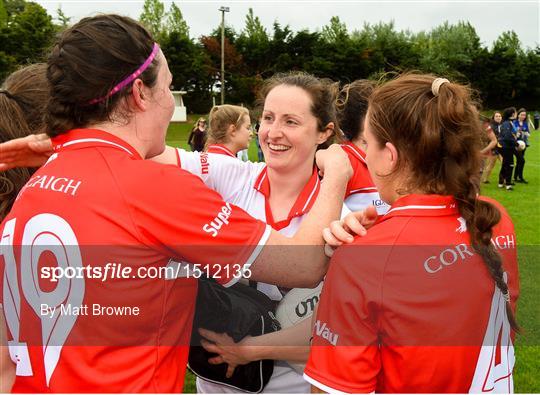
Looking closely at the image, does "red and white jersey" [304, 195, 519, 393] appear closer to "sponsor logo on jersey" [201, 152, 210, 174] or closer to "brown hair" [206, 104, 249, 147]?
"sponsor logo on jersey" [201, 152, 210, 174]

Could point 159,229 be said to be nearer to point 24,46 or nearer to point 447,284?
point 447,284

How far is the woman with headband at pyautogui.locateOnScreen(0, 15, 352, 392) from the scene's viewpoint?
148 cm

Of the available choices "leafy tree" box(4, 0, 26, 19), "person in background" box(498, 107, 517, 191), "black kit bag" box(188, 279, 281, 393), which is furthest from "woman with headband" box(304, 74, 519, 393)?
"leafy tree" box(4, 0, 26, 19)

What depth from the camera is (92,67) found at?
157 centimetres

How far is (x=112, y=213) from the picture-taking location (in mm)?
1460

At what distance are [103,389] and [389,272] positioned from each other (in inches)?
34.7

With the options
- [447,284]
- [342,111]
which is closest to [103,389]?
[447,284]

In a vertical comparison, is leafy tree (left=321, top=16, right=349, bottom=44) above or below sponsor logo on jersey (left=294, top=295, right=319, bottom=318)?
above

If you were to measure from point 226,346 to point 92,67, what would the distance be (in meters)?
1.20

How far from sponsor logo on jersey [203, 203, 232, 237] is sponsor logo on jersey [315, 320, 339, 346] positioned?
17.0 inches

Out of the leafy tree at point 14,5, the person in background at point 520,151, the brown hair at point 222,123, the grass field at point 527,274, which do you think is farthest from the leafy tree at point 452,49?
the brown hair at point 222,123

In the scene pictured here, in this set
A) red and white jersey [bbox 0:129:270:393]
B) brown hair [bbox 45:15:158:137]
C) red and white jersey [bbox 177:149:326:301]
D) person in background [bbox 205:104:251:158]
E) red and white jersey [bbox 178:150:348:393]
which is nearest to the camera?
red and white jersey [bbox 0:129:270:393]

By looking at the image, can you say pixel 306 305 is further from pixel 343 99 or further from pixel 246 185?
pixel 343 99

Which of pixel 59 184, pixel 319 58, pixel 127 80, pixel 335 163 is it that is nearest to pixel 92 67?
pixel 127 80
